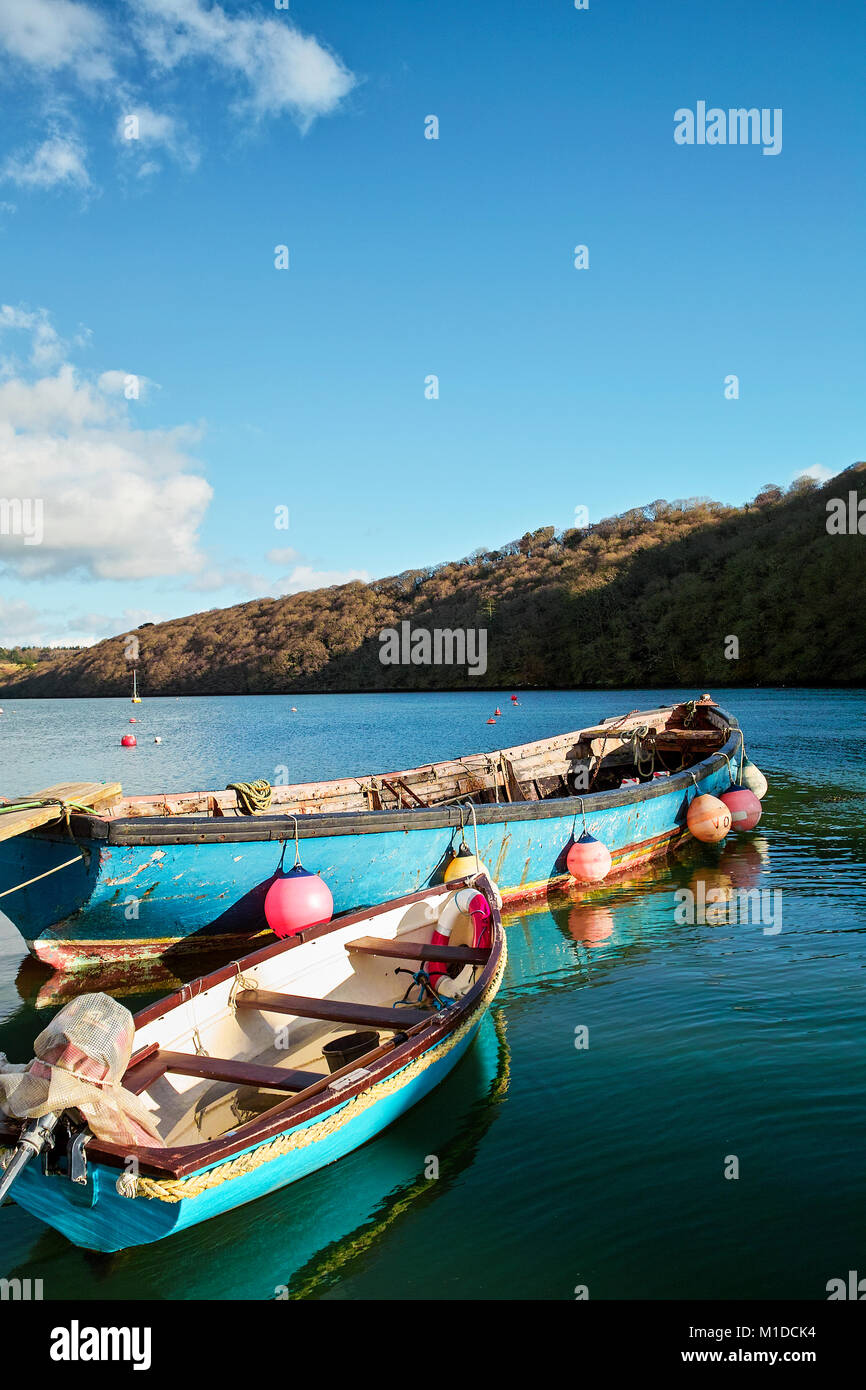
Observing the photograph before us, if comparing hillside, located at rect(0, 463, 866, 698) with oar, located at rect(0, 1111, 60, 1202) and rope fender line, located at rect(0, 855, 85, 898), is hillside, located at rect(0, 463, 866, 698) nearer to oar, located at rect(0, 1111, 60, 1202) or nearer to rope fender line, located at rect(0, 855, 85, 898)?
rope fender line, located at rect(0, 855, 85, 898)

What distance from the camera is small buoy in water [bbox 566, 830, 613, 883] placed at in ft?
37.1

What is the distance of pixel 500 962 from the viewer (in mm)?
7469

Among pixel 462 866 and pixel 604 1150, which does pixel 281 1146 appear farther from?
pixel 462 866

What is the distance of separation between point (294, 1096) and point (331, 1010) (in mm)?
1292

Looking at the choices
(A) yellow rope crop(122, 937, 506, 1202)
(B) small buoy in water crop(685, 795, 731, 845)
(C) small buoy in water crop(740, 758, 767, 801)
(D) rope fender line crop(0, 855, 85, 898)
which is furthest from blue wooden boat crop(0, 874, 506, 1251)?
(C) small buoy in water crop(740, 758, 767, 801)

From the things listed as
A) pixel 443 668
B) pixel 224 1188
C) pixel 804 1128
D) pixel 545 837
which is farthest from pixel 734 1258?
pixel 443 668

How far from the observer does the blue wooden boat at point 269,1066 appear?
Result: 422cm

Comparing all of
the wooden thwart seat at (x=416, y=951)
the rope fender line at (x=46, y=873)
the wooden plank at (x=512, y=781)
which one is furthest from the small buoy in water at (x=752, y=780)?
the rope fender line at (x=46, y=873)

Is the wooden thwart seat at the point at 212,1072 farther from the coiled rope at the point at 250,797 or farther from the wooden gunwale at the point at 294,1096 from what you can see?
the coiled rope at the point at 250,797

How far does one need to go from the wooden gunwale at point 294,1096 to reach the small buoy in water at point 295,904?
586mm

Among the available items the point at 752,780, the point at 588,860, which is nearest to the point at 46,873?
the point at 588,860

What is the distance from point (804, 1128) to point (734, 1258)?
4.94ft
